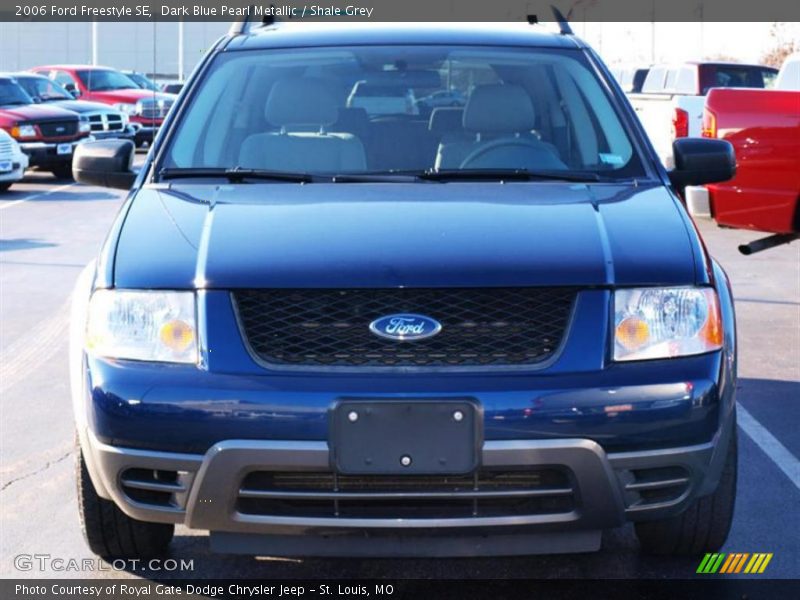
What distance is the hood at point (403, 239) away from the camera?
361 centimetres

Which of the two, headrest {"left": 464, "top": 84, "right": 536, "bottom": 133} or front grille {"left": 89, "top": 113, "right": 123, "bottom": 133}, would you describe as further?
front grille {"left": 89, "top": 113, "right": 123, "bottom": 133}

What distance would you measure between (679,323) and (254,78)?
224 cm

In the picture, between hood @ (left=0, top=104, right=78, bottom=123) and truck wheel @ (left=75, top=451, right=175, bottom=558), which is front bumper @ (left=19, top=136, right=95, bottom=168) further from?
truck wheel @ (left=75, top=451, right=175, bottom=558)

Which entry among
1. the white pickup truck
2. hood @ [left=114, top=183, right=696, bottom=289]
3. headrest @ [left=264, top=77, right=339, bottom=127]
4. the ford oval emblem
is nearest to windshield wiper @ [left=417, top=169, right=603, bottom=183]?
hood @ [left=114, top=183, right=696, bottom=289]

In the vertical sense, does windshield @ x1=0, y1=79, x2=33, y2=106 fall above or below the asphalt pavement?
above

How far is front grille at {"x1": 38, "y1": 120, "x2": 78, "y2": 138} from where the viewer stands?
20250 millimetres

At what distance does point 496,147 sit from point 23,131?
53.9 ft

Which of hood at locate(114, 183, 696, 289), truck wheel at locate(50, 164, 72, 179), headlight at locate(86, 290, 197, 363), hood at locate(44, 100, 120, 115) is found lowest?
truck wheel at locate(50, 164, 72, 179)

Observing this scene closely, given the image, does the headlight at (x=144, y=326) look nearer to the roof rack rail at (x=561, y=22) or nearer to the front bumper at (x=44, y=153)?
the roof rack rail at (x=561, y=22)

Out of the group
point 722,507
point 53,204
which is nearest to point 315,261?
point 722,507

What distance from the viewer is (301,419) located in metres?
3.41

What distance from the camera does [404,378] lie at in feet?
11.4

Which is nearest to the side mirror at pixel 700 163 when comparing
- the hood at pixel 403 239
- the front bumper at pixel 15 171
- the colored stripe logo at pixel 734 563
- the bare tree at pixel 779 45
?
the hood at pixel 403 239

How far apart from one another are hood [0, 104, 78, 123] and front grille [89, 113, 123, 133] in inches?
81.6
